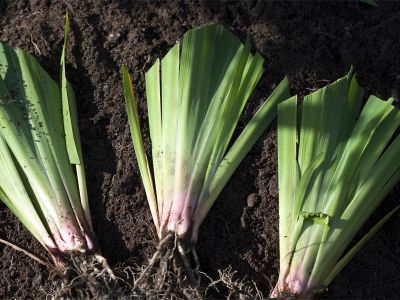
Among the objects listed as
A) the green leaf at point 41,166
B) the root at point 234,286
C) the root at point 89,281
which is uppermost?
the green leaf at point 41,166

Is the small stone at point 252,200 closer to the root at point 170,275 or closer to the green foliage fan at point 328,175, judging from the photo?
the green foliage fan at point 328,175

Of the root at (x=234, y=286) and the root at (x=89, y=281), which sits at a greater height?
the root at (x=234, y=286)

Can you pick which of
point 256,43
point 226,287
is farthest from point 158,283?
point 256,43

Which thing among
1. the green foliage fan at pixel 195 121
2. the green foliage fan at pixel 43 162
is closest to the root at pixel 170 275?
the green foliage fan at pixel 195 121

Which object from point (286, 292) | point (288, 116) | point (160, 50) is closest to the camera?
point (286, 292)

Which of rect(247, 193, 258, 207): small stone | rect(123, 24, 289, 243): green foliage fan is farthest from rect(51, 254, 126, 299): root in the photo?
rect(247, 193, 258, 207): small stone

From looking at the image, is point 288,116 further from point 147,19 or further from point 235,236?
point 147,19
